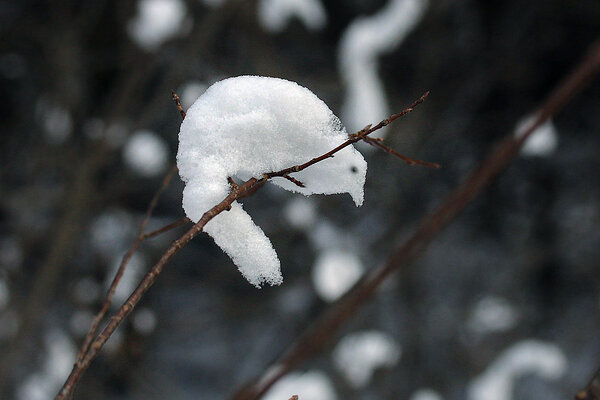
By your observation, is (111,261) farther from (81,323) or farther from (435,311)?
(435,311)

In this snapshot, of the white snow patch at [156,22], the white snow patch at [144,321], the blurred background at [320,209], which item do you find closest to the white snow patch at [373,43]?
the blurred background at [320,209]

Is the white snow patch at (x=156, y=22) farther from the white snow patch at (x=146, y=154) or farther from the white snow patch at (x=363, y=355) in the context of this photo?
the white snow patch at (x=363, y=355)

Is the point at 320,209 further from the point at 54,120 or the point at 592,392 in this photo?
the point at 592,392

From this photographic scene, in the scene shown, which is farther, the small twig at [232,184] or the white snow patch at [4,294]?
the white snow patch at [4,294]

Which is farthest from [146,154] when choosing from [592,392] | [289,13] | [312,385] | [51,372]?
[592,392]

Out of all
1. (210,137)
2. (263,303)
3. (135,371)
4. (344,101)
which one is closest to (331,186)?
(210,137)

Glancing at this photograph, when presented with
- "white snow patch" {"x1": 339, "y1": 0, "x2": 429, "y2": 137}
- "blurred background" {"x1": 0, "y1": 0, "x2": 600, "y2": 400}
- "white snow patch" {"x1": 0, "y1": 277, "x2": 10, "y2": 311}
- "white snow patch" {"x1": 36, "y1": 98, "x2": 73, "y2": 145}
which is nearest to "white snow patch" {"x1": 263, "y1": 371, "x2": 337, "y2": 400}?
"blurred background" {"x1": 0, "y1": 0, "x2": 600, "y2": 400}
